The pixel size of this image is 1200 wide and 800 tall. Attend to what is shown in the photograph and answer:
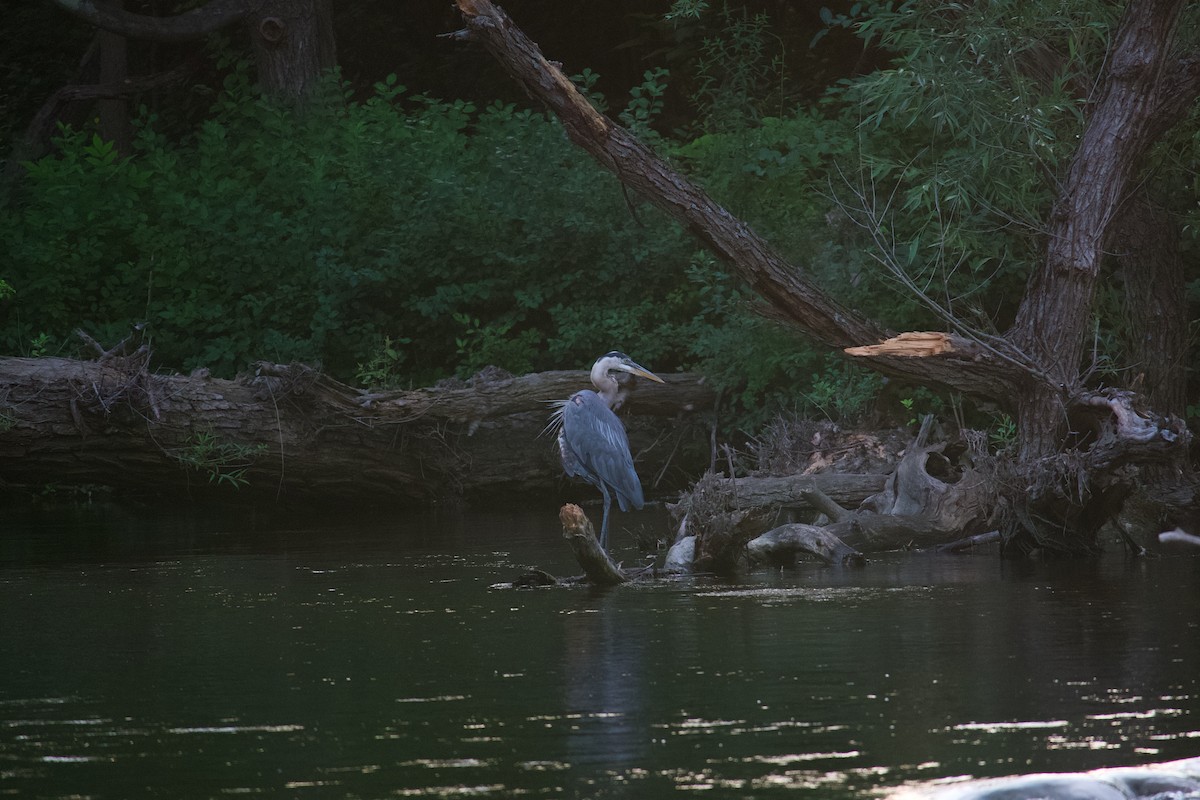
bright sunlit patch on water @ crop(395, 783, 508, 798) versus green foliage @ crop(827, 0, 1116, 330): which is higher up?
green foliage @ crop(827, 0, 1116, 330)

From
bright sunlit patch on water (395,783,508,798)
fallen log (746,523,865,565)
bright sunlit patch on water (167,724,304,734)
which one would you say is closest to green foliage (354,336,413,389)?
fallen log (746,523,865,565)

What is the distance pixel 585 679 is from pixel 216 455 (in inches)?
316

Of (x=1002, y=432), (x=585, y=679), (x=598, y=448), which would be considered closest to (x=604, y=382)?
(x=598, y=448)

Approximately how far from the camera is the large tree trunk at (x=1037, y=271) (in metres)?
10.4

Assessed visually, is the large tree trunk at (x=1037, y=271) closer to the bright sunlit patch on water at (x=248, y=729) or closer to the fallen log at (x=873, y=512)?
the fallen log at (x=873, y=512)

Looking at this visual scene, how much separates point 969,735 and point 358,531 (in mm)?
9061

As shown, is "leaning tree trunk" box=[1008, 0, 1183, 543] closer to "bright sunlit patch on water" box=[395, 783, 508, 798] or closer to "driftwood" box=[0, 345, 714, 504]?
"driftwood" box=[0, 345, 714, 504]

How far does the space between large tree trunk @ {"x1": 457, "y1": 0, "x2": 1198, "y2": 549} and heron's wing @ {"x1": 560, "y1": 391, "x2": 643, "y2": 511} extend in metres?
1.34

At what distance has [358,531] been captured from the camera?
13625 millimetres

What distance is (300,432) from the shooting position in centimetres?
1401

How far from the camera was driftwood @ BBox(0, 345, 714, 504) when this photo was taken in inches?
518

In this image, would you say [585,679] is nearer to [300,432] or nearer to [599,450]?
[599,450]

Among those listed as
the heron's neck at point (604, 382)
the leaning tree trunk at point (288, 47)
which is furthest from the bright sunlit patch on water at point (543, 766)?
the leaning tree trunk at point (288, 47)

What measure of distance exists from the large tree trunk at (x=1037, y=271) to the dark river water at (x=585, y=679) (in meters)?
0.76
